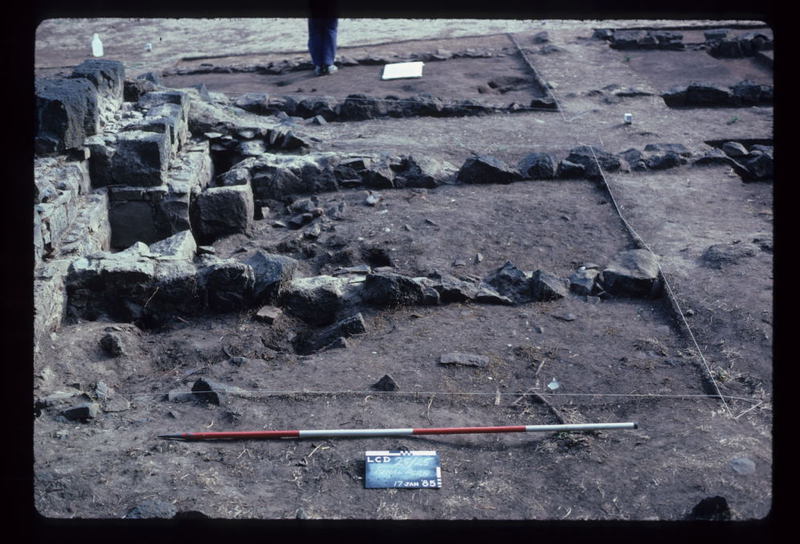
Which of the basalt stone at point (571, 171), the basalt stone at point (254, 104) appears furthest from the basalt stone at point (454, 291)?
the basalt stone at point (254, 104)

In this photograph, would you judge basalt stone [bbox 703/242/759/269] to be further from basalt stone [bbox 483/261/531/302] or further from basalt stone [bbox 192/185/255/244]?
basalt stone [bbox 192/185/255/244]

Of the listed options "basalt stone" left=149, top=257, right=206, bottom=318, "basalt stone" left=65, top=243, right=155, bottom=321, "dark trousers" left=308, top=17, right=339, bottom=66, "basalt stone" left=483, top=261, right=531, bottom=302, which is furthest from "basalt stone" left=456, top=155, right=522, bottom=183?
"dark trousers" left=308, top=17, right=339, bottom=66

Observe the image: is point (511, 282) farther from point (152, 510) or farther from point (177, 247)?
point (152, 510)

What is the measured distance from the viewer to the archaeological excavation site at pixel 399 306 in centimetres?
418

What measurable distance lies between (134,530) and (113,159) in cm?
500

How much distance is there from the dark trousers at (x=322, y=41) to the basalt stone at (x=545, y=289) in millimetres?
7903

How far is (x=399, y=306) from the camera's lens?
6070 millimetres

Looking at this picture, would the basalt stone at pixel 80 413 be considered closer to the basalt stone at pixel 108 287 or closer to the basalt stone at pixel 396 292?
the basalt stone at pixel 108 287

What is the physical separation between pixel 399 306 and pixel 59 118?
3394 millimetres

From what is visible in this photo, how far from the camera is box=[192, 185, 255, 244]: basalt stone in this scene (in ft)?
25.1

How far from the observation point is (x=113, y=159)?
24.6 ft

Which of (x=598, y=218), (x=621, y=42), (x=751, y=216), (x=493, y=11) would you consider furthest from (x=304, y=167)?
(x=621, y=42)

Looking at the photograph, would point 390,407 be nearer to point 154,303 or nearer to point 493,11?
point 154,303

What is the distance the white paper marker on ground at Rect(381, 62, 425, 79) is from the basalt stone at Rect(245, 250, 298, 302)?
7479 mm
